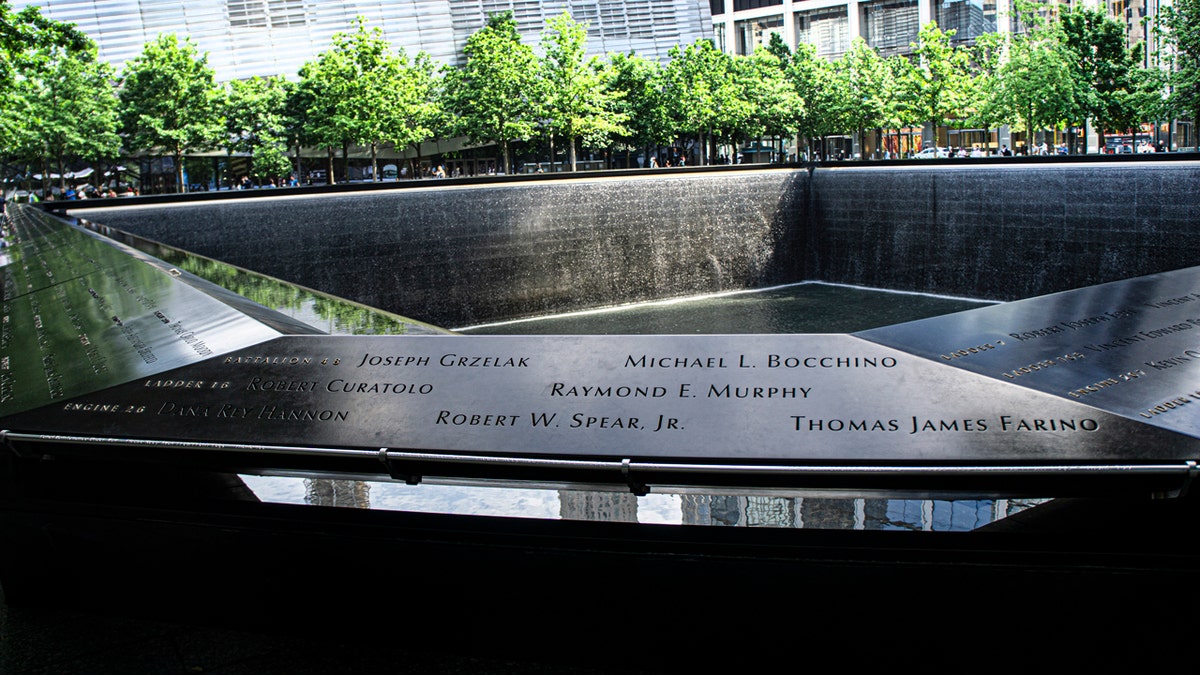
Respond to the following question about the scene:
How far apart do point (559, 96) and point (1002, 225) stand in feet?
70.9

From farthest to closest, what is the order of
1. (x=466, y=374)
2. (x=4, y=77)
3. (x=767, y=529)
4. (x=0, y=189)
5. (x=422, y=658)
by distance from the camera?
1. (x=0, y=189)
2. (x=4, y=77)
3. (x=466, y=374)
4. (x=422, y=658)
5. (x=767, y=529)

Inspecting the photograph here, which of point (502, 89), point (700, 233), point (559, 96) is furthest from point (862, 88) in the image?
point (700, 233)

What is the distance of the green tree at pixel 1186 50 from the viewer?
24078 mm

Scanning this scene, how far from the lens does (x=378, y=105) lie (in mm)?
36406

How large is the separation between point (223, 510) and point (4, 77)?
1758 cm

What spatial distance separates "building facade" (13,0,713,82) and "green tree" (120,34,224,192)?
12790 mm

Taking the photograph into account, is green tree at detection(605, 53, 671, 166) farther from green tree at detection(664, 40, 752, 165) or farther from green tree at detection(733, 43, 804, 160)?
green tree at detection(733, 43, 804, 160)

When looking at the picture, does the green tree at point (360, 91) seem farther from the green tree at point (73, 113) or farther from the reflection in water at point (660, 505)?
the reflection in water at point (660, 505)

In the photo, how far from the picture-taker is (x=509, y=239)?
20.0 m

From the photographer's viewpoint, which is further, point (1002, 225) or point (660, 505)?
point (1002, 225)

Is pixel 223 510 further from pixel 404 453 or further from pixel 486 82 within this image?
pixel 486 82

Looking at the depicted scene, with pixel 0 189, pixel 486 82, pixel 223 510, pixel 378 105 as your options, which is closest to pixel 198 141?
pixel 378 105

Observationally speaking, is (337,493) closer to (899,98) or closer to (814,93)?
(899,98)

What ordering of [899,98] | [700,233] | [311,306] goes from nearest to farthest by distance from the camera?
[311,306] < [700,233] < [899,98]
